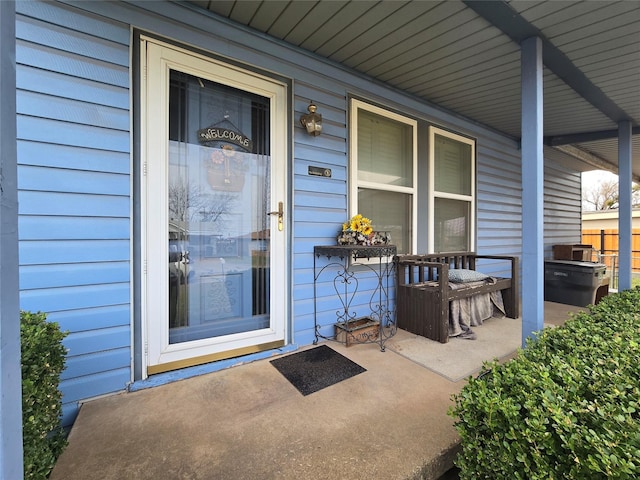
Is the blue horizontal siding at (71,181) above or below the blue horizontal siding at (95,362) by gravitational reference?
above

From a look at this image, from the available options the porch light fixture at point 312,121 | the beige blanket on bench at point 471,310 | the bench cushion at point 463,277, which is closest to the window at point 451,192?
the bench cushion at point 463,277

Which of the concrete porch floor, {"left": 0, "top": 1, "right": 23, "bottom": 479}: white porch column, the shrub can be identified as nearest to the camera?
{"left": 0, "top": 1, "right": 23, "bottom": 479}: white porch column

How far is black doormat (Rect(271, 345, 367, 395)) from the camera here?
1.90 m

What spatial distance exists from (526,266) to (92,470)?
2.89m

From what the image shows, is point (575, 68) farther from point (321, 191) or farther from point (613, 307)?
point (321, 191)

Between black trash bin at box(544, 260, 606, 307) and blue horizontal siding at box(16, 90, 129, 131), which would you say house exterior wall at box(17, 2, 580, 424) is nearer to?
blue horizontal siding at box(16, 90, 129, 131)

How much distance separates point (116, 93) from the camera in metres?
Result: 1.78

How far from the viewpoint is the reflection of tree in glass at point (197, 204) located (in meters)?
2.03

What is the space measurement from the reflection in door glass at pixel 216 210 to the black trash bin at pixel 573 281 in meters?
4.51

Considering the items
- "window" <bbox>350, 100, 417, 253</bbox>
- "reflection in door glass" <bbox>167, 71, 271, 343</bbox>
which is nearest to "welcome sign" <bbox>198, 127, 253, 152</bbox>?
"reflection in door glass" <bbox>167, 71, 271, 343</bbox>

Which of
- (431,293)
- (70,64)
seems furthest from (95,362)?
(431,293)

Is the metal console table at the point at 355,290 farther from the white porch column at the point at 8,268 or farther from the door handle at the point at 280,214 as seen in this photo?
the white porch column at the point at 8,268

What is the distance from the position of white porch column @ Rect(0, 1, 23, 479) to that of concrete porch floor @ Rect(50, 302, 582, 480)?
0.76 meters

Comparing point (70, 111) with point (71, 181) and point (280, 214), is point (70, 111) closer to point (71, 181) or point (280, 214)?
point (71, 181)
